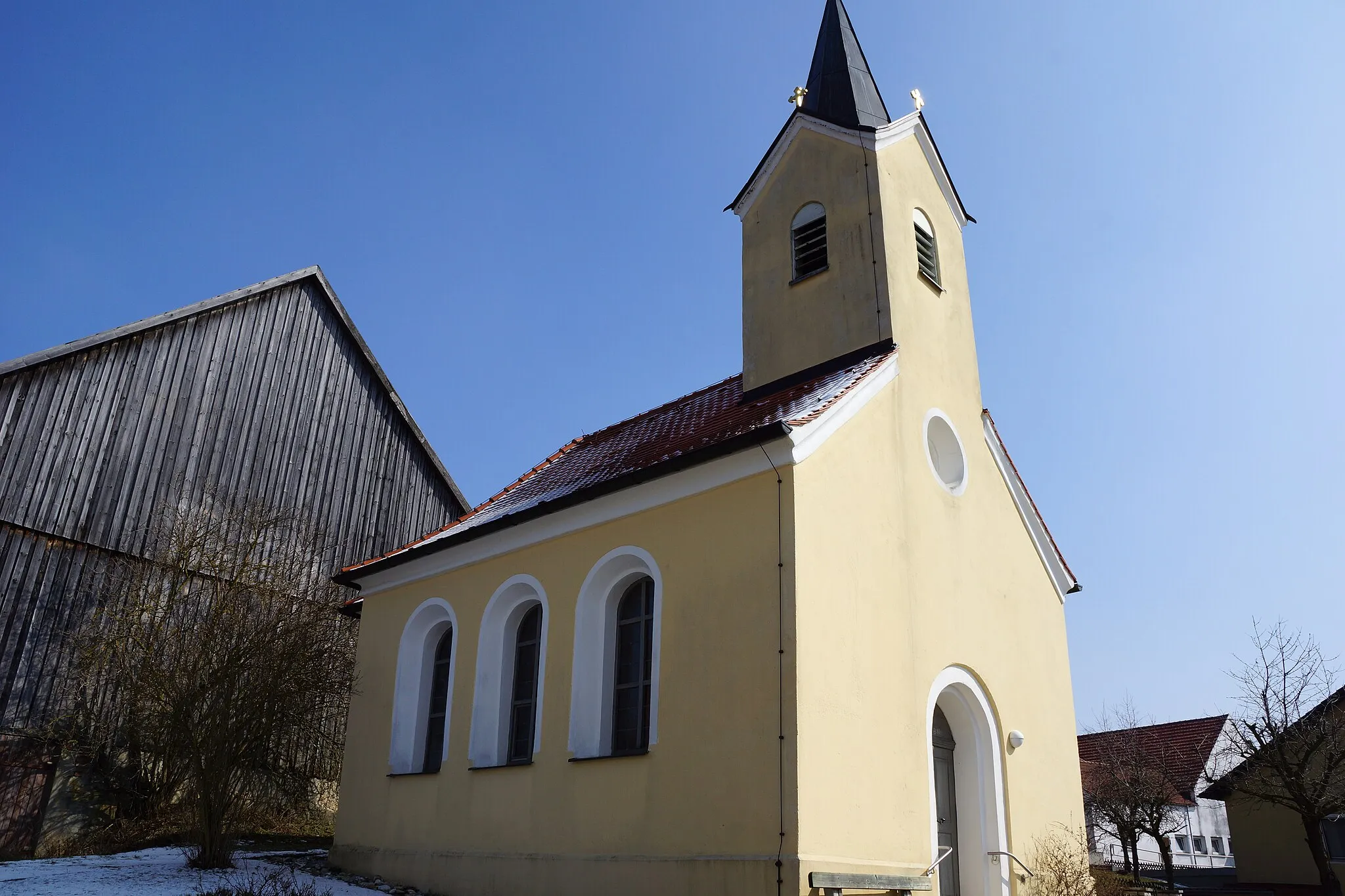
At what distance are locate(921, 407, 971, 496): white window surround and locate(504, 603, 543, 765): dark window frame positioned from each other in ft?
18.5

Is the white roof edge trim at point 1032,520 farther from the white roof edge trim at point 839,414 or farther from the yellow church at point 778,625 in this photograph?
the white roof edge trim at point 839,414

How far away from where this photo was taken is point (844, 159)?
15102mm

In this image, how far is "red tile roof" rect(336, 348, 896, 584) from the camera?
37.0ft

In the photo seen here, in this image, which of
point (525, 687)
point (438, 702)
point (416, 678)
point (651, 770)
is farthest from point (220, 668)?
point (651, 770)

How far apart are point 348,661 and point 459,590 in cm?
517

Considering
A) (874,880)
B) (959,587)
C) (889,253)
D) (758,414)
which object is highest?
(889,253)

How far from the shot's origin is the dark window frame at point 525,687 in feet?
42.3

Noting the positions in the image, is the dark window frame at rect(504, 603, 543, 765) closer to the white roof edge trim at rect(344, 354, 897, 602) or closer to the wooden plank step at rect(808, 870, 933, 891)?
the white roof edge trim at rect(344, 354, 897, 602)

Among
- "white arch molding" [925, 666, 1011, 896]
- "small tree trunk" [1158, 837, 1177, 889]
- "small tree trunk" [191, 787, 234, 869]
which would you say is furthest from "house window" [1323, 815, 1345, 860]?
"small tree trunk" [191, 787, 234, 869]

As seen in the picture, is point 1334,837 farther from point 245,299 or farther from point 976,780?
point 245,299

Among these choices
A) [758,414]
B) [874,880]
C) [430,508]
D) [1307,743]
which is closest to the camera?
[874,880]

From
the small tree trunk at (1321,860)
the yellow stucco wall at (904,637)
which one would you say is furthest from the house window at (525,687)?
the small tree trunk at (1321,860)

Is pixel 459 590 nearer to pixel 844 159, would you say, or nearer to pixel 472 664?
pixel 472 664

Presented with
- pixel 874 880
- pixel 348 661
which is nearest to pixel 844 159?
pixel 874 880
